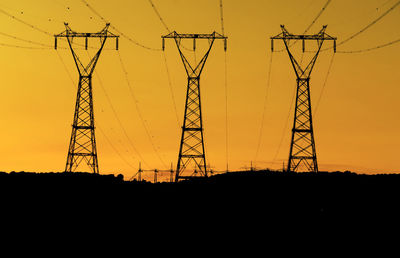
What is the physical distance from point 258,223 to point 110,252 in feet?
42.5

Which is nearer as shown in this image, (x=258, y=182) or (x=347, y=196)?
(x=347, y=196)

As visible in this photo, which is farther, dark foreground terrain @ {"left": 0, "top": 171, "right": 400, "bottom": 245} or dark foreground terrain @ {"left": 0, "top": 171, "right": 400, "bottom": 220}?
dark foreground terrain @ {"left": 0, "top": 171, "right": 400, "bottom": 220}

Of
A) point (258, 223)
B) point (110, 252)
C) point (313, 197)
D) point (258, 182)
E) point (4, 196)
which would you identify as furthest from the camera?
point (258, 182)

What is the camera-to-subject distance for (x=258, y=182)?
49.0 metres

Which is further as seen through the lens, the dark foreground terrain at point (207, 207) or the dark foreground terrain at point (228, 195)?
the dark foreground terrain at point (228, 195)

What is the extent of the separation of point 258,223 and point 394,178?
1168 centimetres

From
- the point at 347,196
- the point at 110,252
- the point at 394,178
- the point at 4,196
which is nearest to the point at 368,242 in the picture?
the point at 347,196

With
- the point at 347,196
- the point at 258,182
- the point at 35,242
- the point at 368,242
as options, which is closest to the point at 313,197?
the point at 347,196

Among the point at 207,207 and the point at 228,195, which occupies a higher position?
the point at 228,195

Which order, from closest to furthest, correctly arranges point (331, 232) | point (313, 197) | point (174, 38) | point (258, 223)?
point (331, 232)
point (258, 223)
point (313, 197)
point (174, 38)

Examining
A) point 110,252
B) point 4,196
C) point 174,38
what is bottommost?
point 110,252

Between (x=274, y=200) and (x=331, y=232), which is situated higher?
(x=274, y=200)

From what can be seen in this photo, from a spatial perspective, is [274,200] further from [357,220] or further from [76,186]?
[76,186]

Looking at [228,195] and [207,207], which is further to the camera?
[228,195]
